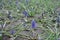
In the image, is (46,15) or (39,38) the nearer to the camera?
(39,38)

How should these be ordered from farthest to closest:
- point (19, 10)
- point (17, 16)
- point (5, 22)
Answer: point (19, 10)
point (17, 16)
point (5, 22)

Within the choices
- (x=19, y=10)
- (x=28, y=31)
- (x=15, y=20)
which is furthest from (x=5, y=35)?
(x=19, y=10)

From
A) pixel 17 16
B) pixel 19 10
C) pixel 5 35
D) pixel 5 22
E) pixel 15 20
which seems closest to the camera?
pixel 5 35

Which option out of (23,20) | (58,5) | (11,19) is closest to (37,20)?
(23,20)

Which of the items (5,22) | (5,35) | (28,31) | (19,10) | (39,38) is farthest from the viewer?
(19,10)

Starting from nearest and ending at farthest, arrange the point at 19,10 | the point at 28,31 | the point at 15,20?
the point at 28,31, the point at 15,20, the point at 19,10

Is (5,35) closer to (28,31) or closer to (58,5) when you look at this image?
(28,31)

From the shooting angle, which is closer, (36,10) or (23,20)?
(23,20)

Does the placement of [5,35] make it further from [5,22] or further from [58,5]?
[58,5]

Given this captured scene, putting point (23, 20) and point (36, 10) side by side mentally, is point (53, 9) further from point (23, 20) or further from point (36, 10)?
point (23, 20)
